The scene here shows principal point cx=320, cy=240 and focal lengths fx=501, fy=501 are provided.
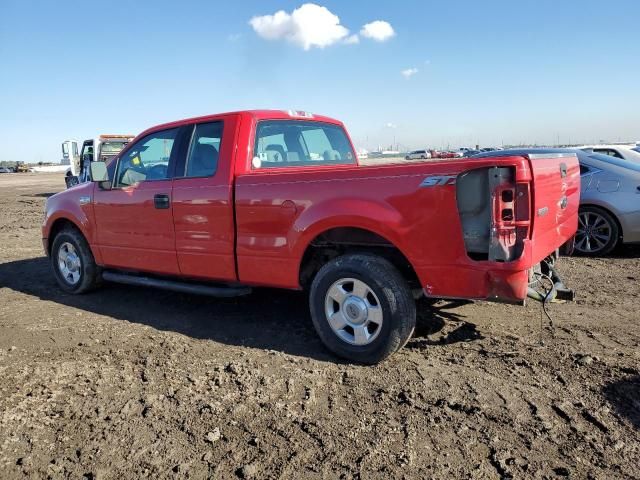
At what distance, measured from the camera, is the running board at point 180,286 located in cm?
450

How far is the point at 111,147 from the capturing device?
735 inches

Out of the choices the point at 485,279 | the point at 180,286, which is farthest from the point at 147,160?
the point at 485,279

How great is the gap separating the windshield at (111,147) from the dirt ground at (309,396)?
575 inches

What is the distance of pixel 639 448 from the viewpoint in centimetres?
261

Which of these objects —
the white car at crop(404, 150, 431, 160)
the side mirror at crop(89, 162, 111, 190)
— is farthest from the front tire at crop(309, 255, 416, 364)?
the white car at crop(404, 150, 431, 160)

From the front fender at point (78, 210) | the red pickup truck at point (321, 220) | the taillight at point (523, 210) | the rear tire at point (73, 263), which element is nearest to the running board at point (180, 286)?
the red pickup truck at point (321, 220)

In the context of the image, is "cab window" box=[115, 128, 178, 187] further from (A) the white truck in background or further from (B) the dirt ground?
(A) the white truck in background

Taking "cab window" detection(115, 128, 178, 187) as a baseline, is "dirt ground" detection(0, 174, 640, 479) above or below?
below

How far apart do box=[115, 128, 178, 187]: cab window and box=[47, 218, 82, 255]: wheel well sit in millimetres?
1212

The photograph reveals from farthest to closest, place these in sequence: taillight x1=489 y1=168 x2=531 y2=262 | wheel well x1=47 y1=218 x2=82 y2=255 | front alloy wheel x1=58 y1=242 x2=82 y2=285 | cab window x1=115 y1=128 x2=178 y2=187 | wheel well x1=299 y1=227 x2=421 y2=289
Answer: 1. wheel well x1=47 y1=218 x2=82 y2=255
2. front alloy wheel x1=58 y1=242 x2=82 y2=285
3. cab window x1=115 y1=128 x2=178 y2=187
4. wheel well x1=299 y1=227 x2=421 y2=289
5. taillight x1=489 y1=168 x2=531 y2=262

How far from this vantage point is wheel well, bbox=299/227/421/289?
3816 mm

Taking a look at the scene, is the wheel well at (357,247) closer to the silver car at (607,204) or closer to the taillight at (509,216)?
the taillight at (509,216)

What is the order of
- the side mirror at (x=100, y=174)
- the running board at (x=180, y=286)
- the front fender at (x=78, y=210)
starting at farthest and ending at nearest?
the front fender at (x=78, y=210) → the side mirror at (x=100, y=174) → the running board at (x=180, y=286)

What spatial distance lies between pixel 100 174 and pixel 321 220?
2914 mm
